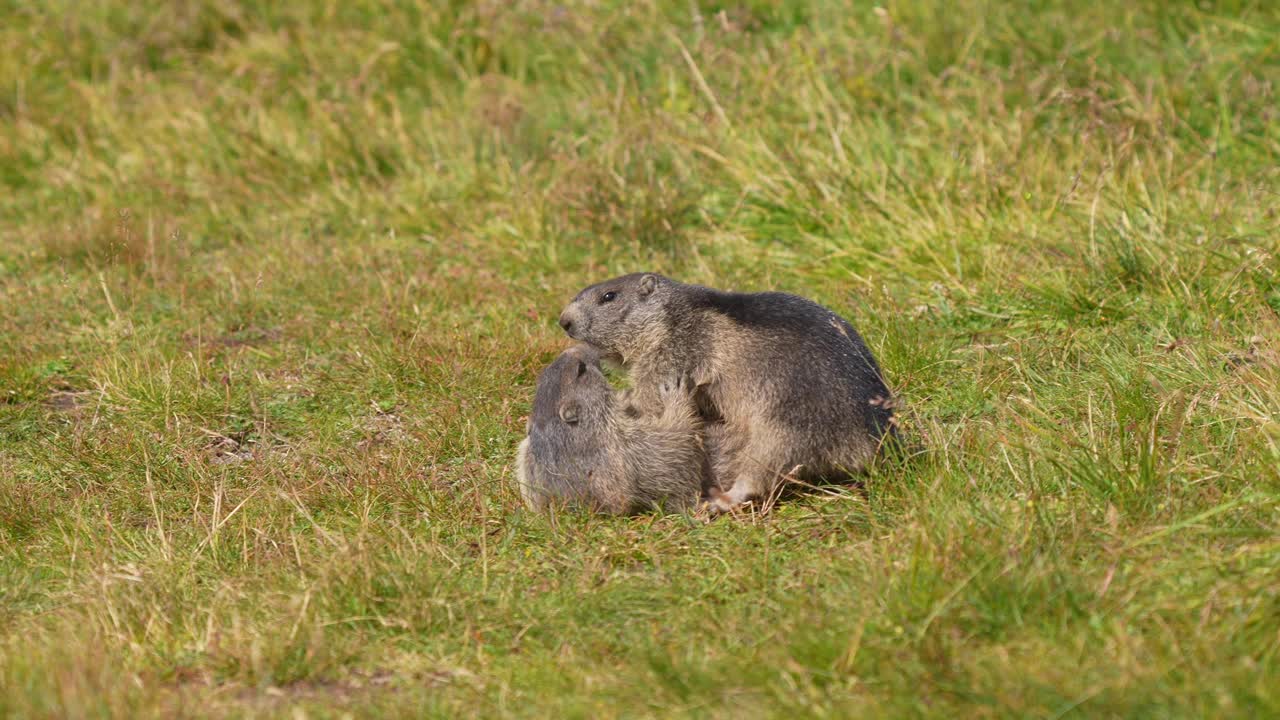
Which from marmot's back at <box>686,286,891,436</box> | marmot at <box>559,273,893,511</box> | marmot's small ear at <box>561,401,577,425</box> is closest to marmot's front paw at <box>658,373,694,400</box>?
marmot at <box>559,273,893,511</box>

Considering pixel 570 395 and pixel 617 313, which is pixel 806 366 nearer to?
pixel 570 395

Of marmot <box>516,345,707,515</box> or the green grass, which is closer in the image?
the green grass

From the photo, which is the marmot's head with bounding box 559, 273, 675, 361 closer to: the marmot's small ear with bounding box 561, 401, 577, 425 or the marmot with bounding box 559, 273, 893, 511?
the marmot with bounding box 559, 273, 893, 511

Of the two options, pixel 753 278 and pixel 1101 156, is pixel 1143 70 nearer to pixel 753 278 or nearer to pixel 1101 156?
pixel 1101 156

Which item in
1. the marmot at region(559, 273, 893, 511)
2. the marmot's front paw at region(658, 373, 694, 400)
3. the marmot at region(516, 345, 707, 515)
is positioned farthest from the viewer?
the marmot's front paw at region(658, 373, 694, 400)

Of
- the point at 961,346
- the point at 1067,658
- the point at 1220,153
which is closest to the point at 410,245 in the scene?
the point at 961,346

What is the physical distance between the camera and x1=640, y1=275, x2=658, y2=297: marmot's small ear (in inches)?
217

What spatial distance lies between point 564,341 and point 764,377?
190cm

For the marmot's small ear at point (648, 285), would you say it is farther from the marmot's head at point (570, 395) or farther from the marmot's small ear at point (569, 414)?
the marmot's small ear at point (569, 414)

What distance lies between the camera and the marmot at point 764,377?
4.66 m

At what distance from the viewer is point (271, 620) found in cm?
388

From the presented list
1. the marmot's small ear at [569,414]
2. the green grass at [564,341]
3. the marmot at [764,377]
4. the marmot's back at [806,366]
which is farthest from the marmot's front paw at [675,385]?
the green grass at [564,341]

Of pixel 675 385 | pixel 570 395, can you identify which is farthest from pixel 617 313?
pixel 570 395

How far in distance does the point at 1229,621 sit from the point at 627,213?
5062 millimetres
